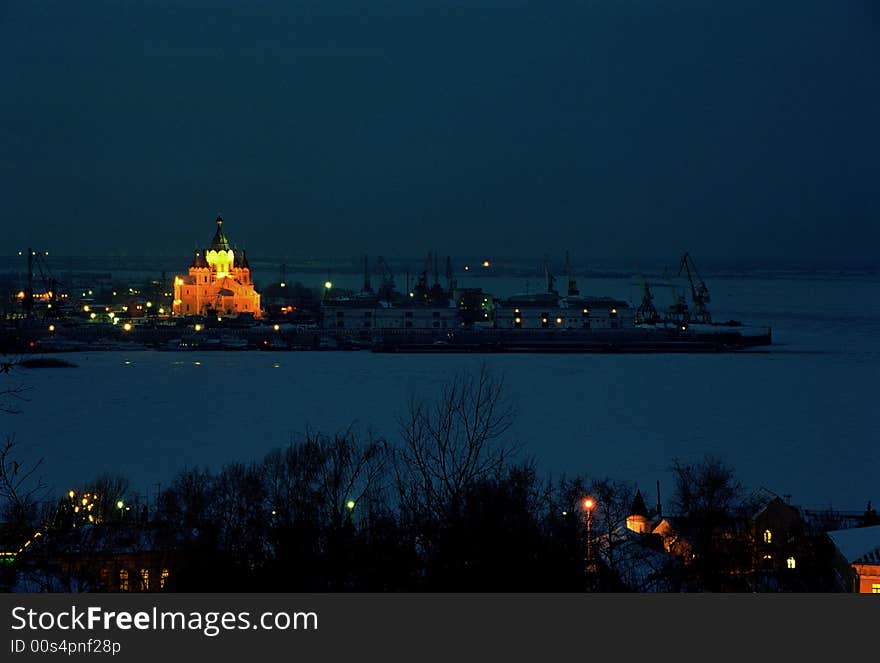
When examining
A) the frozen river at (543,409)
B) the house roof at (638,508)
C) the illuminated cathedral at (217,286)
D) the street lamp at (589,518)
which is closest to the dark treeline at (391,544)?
the street lamp at (589,518)

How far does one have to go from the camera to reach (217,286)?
2120cm

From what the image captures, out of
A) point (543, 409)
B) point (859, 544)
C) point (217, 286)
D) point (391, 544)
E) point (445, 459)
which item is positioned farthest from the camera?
point (217, 286)

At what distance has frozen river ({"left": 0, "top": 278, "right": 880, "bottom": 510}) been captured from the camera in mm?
5367

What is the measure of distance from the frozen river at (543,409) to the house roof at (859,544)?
1.22 m

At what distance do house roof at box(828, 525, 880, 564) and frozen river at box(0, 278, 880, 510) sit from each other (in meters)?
1.22

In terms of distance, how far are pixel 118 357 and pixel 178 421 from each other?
7.44 m

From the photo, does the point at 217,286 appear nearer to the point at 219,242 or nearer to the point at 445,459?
the point at 219,242

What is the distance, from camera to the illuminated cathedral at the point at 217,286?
20828 mm

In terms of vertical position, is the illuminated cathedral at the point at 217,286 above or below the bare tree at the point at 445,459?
above

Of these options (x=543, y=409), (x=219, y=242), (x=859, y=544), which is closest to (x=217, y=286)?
(x=219, y=242)

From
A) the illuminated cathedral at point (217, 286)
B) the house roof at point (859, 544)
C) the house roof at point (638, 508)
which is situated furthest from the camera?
the illuminated cathedral at point (217, 286)

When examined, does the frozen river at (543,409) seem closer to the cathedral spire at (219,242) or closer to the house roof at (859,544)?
Result: the house roof at (859,544)

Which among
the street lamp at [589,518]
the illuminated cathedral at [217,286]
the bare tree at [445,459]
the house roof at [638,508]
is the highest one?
the illuminated cathedral at [217,286]

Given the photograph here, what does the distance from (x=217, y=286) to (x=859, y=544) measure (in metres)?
19.0
